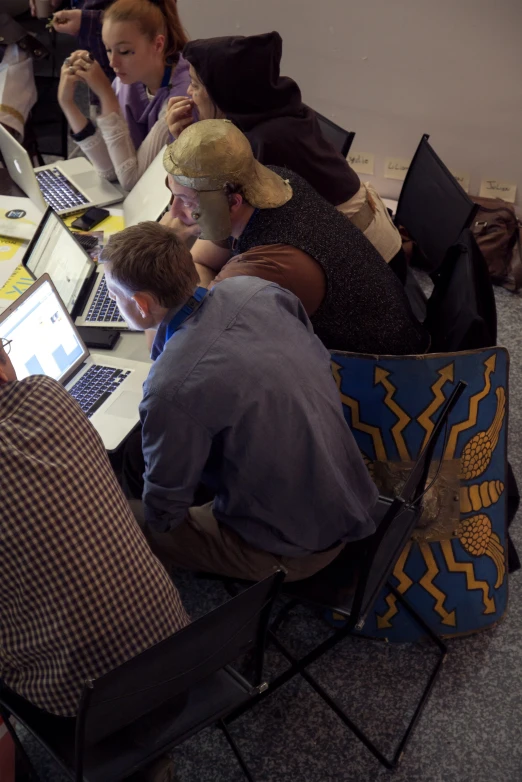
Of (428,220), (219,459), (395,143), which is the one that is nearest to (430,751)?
(219,459)

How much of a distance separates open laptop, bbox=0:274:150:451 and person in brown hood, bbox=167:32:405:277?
0.49 metres

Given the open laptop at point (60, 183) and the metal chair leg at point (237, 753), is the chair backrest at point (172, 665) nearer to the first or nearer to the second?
the metal chair leg at point (237, 753)

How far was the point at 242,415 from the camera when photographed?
162 centimetres

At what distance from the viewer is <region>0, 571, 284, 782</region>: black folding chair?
1281mm

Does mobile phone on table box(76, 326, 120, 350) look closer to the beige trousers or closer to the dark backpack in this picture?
the beige trousers

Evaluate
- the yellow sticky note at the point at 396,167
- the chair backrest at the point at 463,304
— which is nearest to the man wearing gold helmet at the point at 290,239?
the chair backrest at the point at 463,304

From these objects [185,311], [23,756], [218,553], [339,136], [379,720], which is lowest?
[379,720]

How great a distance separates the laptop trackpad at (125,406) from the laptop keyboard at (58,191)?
1020 millimetres

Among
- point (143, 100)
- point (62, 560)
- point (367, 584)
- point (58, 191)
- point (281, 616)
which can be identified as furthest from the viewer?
point (143, 100)

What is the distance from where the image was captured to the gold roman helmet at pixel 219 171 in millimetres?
2121

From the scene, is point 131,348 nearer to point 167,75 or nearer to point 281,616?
point 281,616

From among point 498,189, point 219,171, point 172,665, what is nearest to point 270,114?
point 219,171

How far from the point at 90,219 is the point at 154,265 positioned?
1.25 metres

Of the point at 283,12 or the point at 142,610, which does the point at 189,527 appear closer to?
the point at 142,610
